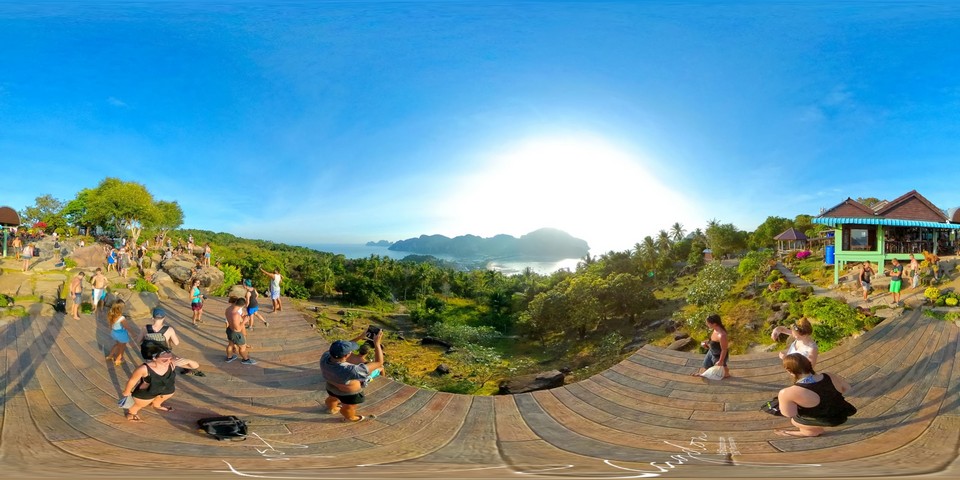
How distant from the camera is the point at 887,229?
1357 centimetres

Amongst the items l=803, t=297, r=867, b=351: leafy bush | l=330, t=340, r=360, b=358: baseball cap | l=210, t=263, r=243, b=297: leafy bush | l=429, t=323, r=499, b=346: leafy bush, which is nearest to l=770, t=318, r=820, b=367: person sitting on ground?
l=803, t=297, r=867, b=351: leafy bush

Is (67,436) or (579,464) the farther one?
(67,436)

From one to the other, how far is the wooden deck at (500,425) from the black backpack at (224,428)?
0.33 feet

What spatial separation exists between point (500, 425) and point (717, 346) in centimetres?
359

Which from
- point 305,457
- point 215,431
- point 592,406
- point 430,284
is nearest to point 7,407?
point 215,431

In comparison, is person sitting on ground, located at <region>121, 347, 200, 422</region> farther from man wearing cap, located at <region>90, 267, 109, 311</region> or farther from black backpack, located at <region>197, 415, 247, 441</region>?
man wearing cap, located at <region>90, 267, 109, 311</region>

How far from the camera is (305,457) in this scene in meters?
4.02

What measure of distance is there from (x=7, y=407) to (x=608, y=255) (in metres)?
35.8

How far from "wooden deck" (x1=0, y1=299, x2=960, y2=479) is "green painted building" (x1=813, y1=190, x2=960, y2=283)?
8.06 metres

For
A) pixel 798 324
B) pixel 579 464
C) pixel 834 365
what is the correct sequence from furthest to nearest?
pixel 834 365, pixel 798 324, pixel 579 464

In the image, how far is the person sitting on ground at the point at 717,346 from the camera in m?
5.98

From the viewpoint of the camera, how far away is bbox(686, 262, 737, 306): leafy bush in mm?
16484

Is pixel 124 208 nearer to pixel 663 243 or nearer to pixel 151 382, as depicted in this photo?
pixel 151 382

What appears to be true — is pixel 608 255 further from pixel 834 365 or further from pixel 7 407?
pixel 7 407
